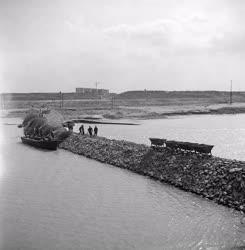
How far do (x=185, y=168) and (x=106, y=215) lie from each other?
26.3 ft

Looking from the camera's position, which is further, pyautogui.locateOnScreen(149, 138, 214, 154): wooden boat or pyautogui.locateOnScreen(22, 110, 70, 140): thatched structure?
pyautogui.locateOnScreen(22, 110, 70, 140): thatched structure

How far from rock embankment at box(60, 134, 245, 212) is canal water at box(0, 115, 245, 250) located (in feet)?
2.35

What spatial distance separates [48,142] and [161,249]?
30.0 meters

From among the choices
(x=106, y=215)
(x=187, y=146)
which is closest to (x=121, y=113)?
(x=187, y=146)

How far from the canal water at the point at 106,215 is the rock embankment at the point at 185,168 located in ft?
2.35

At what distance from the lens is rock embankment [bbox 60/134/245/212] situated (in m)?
20.7

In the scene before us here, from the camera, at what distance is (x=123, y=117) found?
96.2 metres

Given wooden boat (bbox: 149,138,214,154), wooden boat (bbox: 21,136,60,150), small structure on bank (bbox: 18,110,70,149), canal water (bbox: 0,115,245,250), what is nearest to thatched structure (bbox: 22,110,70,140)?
small structure on bank (bbox: 18,110,70,149)

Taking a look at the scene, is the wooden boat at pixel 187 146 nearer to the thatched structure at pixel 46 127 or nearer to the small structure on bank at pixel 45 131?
the small structure on bank at pixel 45 131

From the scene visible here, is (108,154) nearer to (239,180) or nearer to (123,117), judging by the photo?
(239,180)

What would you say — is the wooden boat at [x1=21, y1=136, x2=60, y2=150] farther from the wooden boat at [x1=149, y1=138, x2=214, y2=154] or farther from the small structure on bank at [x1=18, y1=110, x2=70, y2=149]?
the wooden boat at [x1=149, y1=138, x2=214, y2=154]

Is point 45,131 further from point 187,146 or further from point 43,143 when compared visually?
point 187,146

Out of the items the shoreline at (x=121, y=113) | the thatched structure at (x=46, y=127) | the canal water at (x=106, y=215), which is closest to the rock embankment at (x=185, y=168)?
the canal water at (x=106, y=215)

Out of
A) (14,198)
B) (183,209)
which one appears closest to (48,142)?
(14,198)
